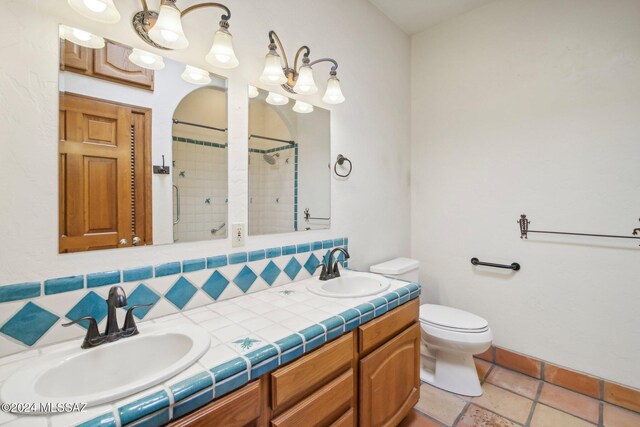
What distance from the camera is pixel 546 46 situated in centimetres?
192

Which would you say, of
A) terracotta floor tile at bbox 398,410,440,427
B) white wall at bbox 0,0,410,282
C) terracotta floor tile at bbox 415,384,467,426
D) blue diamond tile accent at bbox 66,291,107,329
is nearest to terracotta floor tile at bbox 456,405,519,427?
terracotta floor tile at bbox 415,384,467,426

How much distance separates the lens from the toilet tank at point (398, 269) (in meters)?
2.01

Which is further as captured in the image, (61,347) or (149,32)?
(149,32)

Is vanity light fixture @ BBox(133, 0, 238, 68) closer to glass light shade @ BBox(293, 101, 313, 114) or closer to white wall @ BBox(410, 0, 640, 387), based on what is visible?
glass light shade @ BBox(293, 101, 313, 114)

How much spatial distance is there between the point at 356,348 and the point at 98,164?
1173 mm

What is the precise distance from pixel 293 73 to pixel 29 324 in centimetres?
146

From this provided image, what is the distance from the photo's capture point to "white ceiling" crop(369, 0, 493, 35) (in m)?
2.12

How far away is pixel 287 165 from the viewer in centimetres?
160

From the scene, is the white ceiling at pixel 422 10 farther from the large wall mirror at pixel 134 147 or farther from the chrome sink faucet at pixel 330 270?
the chrome sink faucet at pixel 330 270

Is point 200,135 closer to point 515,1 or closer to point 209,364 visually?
point 209,364

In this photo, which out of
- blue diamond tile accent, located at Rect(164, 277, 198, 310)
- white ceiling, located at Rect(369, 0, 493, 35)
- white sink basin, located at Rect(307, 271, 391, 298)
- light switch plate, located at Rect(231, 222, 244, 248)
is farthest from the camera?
white ceiling, located at Rect(369, 0, 493, 35)

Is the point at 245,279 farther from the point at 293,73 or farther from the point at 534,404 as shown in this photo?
the point at 534,404

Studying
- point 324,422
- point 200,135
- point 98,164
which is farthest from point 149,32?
point 324,422

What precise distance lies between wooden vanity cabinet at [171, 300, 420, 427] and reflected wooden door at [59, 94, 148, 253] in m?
0.68
